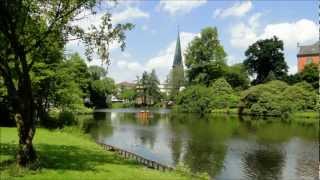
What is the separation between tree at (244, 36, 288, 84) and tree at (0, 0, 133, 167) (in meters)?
108

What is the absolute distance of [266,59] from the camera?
13000 centimetres

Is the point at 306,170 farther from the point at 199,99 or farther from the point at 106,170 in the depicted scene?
the point at 199,99

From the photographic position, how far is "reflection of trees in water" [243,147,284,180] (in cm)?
3475

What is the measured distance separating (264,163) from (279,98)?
208ft

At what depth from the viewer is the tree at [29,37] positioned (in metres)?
20.4

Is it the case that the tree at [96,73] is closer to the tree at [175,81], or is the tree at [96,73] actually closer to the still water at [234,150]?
the tree at [175,81]

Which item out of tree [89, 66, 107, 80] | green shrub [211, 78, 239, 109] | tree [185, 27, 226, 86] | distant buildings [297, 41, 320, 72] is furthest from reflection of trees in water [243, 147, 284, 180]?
tree [89, 66, 107, 80]

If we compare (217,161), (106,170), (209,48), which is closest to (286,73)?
(209,48)

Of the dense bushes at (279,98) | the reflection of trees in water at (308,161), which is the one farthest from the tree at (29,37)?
the dense bushes at (279,98)

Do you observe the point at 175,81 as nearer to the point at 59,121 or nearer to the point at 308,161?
the point at 59,121

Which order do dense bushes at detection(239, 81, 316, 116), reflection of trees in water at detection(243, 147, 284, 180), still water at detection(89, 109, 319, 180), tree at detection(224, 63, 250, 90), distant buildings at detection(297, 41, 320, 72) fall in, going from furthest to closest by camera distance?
distant buildings at detection(297, 41, 320, 72), tree at detection(224, 63, 250, 90), dense bushes at detection(239, 81, 316, 116), still water at detection(89, 109, 319, 180), reflection of trees in water at detection(243, 147, 284, 180)

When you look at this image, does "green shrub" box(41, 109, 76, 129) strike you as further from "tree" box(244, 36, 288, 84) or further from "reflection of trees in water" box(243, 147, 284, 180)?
"tree" box(244, 36, 288, 84)

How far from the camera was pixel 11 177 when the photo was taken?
61.4 ft

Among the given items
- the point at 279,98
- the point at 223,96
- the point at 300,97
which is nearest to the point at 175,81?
the point at 223,96
